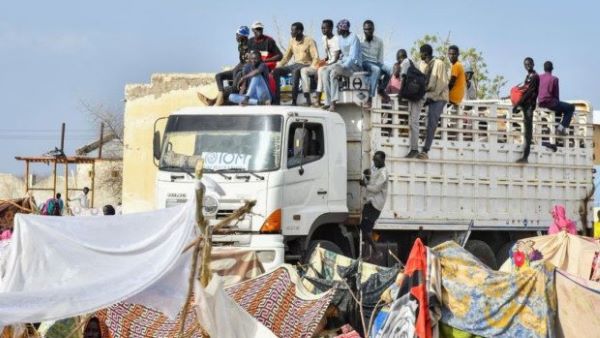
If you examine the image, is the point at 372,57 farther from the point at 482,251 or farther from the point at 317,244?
the point at 482,251

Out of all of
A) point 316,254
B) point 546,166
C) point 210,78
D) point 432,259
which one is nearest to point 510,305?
point 432,259

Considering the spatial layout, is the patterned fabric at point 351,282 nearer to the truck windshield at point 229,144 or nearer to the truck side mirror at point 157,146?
the truck windshield at point 229,144

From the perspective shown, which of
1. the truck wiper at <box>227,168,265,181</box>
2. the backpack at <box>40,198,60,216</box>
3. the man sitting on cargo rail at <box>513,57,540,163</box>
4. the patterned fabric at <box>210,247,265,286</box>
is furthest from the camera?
the man sitting on cargo rail at <box>513,57,540,163</box>

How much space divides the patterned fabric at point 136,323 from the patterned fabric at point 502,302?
238cm

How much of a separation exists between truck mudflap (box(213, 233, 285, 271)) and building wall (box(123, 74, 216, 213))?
15.2 m

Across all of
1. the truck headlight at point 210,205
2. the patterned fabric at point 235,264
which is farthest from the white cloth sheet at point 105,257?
the truck headlight at point 210,205

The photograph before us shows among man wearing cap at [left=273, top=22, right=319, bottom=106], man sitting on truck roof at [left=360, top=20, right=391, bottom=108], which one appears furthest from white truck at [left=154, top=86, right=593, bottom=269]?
man wearing cap at [left=273, top=22, right=319, bottom=106]

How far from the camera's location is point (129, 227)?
28.8 feet

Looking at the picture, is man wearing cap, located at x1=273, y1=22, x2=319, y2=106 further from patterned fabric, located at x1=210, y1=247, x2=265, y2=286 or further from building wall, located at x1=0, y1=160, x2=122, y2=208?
building wall, located at x1=0, y1=160, x2=122, y2=208

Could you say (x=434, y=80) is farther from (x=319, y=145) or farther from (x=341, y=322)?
(x=341, y=322)

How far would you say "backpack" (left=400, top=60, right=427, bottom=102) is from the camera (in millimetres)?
15562

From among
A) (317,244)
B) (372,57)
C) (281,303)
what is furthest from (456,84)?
(281,303)

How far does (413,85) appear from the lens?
15.6 meters

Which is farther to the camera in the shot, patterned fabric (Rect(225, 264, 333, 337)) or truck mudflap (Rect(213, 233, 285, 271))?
truck mudflap (Rect(213, 233, 285, 271))
